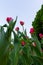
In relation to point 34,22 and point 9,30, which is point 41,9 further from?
point 9,30

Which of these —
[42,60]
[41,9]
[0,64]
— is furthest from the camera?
[41,9]

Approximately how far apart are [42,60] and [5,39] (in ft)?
0.90

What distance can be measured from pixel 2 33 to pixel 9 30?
0.06 meters

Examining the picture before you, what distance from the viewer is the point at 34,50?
1.92 meters

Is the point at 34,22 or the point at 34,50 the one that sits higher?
the point at 34,22

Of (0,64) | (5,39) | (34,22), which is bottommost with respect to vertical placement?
(0,64)

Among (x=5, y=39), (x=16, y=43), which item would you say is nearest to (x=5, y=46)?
(x=5, y=39)

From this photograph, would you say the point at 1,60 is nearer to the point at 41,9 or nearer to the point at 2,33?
the point at 2,33

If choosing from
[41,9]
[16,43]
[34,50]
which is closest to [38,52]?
[34,50]

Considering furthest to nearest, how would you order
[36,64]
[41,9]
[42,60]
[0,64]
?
[41,9] < [36,64] < [42,60] < [0,64]

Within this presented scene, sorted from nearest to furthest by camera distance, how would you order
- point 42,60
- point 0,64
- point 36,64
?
point 0,64, point 42,60, point 36,64

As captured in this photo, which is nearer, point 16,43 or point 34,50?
point 16,43

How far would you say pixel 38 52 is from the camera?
188 cm

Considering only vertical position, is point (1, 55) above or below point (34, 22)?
below
